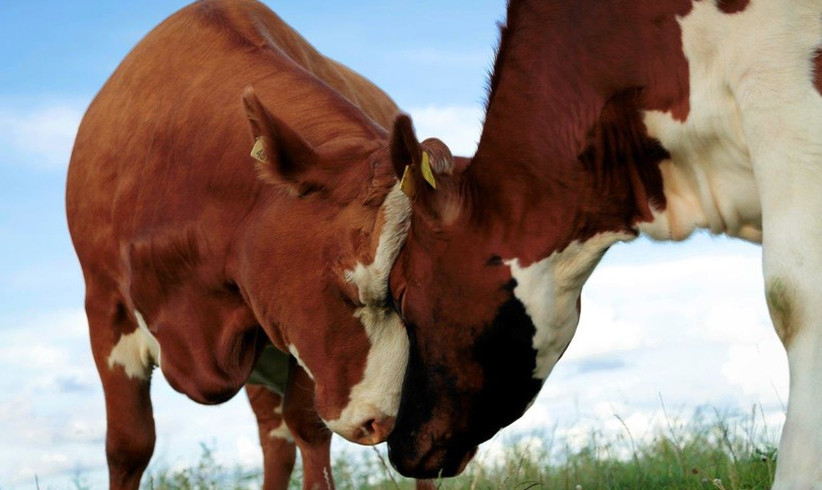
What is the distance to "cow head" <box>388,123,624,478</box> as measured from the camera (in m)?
4.53

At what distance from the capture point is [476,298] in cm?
464

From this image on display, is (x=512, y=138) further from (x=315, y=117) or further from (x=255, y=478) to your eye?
(x=255, y=478)

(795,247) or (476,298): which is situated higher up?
(795,247)

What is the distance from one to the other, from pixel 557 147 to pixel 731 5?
81 centimetres

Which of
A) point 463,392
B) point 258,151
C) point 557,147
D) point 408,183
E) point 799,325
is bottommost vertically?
point 463,392

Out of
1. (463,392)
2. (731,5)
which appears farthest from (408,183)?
(731,5)

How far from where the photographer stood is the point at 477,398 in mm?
4852

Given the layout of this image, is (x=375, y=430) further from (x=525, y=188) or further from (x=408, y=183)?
(x=525, y=188)

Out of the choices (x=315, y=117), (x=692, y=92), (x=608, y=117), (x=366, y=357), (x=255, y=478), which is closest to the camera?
(x=692, y=92)

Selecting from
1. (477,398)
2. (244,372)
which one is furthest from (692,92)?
(244,372)

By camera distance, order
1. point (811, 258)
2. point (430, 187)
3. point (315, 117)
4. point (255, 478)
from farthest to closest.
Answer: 1. point (255, 478)
2. point (315, 117)
3. point (430, 187)
4. point (811, 258)

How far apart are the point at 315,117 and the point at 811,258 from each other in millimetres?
3111

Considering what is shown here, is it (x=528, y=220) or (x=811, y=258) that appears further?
(x=528, y=220)

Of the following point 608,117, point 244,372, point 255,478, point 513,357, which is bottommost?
point 255,478
